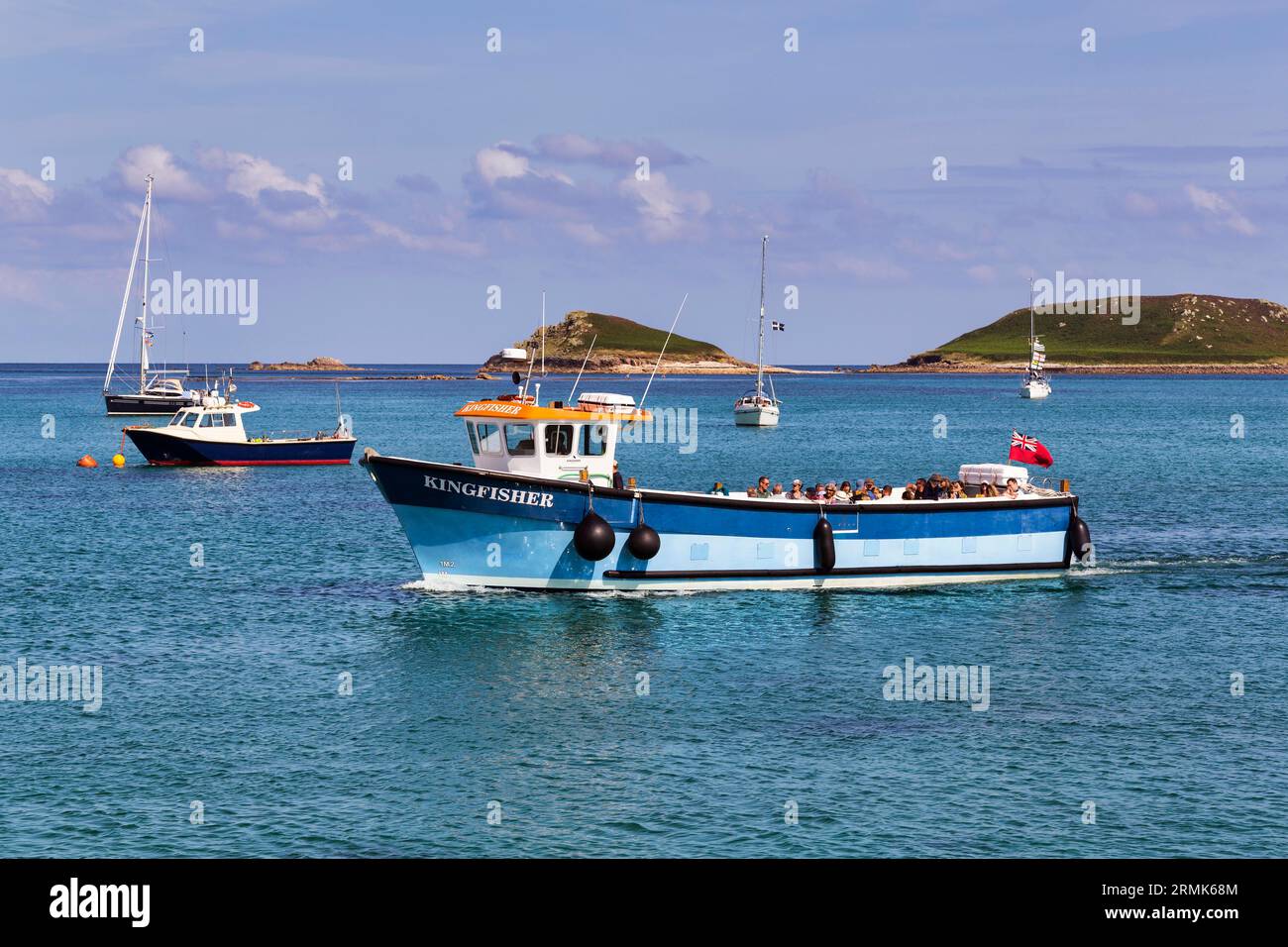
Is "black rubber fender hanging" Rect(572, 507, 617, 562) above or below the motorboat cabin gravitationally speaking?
below

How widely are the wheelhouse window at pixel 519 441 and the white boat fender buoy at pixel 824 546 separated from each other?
7990 mm

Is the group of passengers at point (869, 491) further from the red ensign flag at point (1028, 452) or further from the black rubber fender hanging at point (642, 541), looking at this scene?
the black rubber fender hanging at point (642, 541)

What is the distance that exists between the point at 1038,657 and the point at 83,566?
3090cm

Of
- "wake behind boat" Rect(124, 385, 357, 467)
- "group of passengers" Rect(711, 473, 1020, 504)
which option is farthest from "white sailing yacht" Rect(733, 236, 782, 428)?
"group of passengers" Rect(711, 473, 1020, 504)

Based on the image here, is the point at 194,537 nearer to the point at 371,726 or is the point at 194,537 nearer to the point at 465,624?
the point at 465,624

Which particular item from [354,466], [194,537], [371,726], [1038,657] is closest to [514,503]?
[371,726]

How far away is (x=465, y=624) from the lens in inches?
1342

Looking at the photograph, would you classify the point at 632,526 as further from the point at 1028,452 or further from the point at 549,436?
the point at 1028,452

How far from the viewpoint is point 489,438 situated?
3756 centimetres

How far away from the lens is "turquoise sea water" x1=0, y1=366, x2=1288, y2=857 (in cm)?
2027

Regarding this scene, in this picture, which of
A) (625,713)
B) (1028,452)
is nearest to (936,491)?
(1028,452)

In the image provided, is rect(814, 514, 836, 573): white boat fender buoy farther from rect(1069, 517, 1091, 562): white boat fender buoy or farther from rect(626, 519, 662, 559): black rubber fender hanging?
rect(1069, 517, 1091, 562): white boat fender buoy

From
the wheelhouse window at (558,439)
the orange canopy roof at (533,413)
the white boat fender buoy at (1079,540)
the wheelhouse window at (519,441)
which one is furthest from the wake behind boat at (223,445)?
the white boat fender buoy at (1079,540)

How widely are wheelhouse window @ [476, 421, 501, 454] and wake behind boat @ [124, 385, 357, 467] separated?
44993 mm
